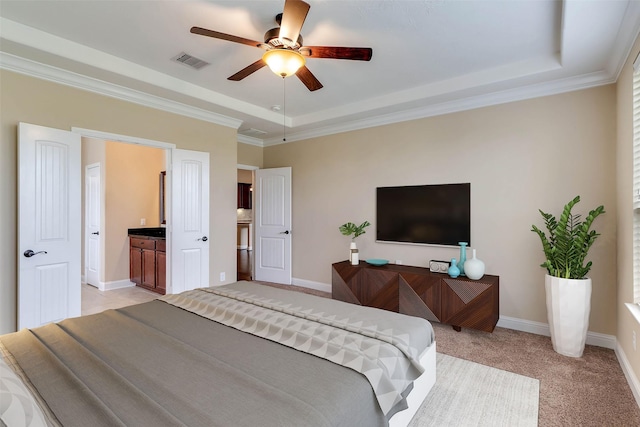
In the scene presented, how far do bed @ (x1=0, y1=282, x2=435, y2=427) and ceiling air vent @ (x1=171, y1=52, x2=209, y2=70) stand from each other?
7.81ft

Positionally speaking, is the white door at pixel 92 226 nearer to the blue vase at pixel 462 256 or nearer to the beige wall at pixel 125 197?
the beige wall at pixel 125 197

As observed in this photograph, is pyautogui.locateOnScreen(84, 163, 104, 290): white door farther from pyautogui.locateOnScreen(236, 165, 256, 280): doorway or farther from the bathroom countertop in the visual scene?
pyautogui.locateOnScreen(236, 165, 256, 280): doorway

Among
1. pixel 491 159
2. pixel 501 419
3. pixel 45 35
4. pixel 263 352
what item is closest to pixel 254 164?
pixel 45 35

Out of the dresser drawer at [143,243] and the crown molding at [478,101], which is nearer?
the crown molding at [478,101]

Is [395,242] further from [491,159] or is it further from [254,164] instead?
[254,164]

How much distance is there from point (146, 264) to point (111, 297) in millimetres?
663

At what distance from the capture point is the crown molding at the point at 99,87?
9.30 ft

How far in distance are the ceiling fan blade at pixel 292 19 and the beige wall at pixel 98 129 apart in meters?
2.42

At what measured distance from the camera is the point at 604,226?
2988mm

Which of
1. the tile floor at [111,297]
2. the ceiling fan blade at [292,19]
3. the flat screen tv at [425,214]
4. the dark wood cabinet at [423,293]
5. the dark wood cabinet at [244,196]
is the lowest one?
the tile floor at [111,297]

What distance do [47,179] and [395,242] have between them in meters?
3.95

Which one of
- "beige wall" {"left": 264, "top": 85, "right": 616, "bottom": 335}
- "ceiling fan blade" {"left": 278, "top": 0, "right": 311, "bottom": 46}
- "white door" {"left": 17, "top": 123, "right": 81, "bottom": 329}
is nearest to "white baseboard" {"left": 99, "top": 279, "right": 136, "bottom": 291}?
"white door" {"left": 17, "top": 123, "right": 81, "bottom": 329}

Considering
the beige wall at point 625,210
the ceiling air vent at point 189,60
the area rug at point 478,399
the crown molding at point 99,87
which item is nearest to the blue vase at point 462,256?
the area rug at point 478,399

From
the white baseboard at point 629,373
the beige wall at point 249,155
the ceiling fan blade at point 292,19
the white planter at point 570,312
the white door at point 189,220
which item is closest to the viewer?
the ceiling fan blade at point 292,19
